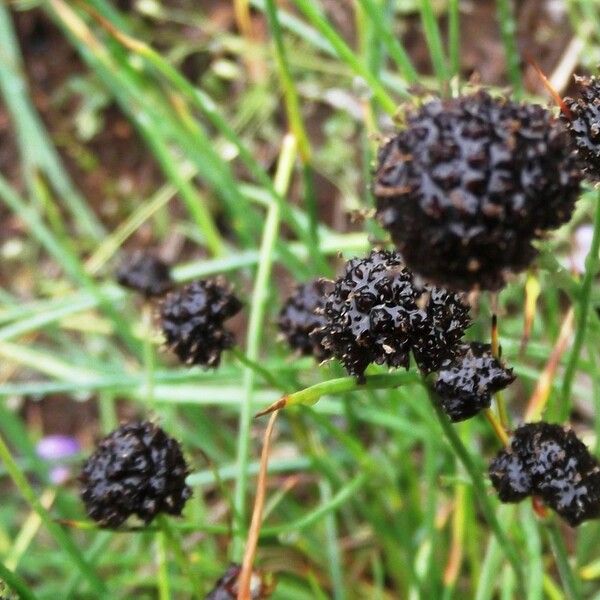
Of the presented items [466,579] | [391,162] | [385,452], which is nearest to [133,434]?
[391,162]

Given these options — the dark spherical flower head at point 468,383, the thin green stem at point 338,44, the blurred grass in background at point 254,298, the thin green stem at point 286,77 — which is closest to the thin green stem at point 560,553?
the blurred grass in background at point 254,298

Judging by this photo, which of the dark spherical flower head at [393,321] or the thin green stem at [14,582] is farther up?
the dark spherical flower head at [393,321]

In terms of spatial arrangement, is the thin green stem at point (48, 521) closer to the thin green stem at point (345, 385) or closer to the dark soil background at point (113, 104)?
the thin green stem at point (345, 385)

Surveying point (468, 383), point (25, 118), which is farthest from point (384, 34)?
point (25, 118)

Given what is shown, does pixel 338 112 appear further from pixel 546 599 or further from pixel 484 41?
pixel 546 599

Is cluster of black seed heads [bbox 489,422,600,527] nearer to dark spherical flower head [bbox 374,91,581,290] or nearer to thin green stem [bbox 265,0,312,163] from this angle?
dark spherical flower head [bbox 374,91,581,290]

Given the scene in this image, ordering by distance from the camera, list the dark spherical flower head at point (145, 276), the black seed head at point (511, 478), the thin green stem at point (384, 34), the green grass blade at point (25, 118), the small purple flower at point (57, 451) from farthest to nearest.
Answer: the small purple flower at point (57, 451), the green grass blade at point (25, 118), the dark spherical flower head at point (145, 276), the thin green stem at point (384, 34), the black seed head at point (511, 478)
